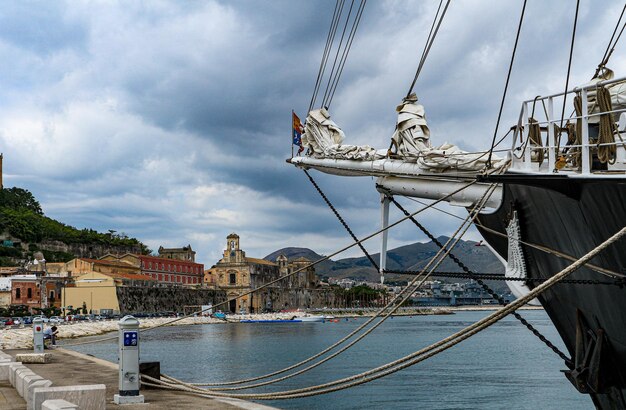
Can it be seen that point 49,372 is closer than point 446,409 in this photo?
Yes

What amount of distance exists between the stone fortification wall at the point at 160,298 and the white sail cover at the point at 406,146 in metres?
73.4

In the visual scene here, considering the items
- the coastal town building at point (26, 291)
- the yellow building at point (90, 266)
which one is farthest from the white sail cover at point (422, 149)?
the yellow building at point (90, 266)

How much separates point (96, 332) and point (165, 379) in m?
46.1

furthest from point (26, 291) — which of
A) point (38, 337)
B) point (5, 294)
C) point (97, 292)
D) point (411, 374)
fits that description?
point (38, 337)

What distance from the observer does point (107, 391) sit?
1138 centimetres

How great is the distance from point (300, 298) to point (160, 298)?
4575 centimetres

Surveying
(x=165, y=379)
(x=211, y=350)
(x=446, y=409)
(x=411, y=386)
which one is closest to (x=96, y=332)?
(x=211, y=350)

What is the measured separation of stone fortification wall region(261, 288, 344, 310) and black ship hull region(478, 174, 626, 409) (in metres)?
114

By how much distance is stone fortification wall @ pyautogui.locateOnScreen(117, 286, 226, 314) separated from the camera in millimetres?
84875

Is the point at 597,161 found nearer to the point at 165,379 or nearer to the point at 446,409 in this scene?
the point at 165,379

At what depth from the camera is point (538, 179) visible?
7953 mm

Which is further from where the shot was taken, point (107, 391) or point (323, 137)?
point (323, 137)

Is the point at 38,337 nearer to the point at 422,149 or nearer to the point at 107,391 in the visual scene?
the point at 107,391

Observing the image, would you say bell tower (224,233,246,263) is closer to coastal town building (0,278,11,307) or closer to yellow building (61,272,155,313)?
yellow building (61,272,155,313)
